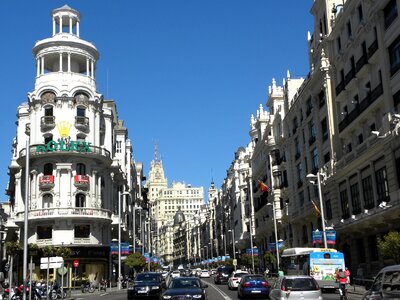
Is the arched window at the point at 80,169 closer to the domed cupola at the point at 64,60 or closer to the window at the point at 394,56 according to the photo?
the domed cupola at the point at 64,60

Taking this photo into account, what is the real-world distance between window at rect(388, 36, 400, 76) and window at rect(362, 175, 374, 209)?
813 centimetres

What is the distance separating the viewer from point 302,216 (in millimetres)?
56188

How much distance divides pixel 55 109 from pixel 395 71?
39.2 m

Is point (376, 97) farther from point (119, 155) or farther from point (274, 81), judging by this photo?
point (119, 155)

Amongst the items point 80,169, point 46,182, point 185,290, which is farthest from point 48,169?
point 185,290

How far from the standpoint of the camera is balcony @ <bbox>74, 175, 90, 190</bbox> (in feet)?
193

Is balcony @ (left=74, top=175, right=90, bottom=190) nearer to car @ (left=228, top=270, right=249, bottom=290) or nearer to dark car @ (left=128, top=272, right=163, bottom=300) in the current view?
car @ (left=228, top=270, right=249, bottom=290)

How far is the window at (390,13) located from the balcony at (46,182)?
1499 inches

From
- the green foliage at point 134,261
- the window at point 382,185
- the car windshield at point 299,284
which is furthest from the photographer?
the green foliage at point 134,261

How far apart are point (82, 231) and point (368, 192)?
32770 millimetres

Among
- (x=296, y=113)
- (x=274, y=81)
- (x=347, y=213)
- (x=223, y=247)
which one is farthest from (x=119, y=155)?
(x=223, y=247)

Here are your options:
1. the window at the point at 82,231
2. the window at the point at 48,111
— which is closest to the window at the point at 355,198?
the window at the point at 82,231

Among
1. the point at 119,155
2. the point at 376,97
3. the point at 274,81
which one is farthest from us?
the point at 119,155

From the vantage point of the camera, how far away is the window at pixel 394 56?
113 feet
